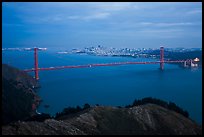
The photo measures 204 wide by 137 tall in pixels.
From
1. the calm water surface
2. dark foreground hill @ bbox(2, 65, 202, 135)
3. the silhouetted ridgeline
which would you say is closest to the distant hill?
dark foreground hill @ bbox(2, 65, 202, 135)

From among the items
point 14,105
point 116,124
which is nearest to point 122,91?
point 14,105

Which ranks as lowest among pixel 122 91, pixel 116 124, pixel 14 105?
pixel 122 91

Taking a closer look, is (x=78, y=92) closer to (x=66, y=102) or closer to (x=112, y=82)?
(x=66, y=102)

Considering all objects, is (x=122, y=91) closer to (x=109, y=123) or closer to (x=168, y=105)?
(x=168, y=105)

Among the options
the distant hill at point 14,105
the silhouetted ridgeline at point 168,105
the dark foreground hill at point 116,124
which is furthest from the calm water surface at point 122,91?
the dark foreground hill at point 116,124

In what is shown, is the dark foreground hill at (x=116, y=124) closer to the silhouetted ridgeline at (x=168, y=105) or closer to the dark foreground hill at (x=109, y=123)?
the dark foreground hill at (x=109, y=123)

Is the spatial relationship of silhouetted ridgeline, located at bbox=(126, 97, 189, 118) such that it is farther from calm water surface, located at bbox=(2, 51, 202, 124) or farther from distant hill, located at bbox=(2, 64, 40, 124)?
distant hill, located at bbox=(2, 64, 40, 124)

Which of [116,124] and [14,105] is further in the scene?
[14,105]

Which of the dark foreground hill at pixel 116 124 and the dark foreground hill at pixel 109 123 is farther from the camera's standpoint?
the dark foreground hill at pixel 116 124

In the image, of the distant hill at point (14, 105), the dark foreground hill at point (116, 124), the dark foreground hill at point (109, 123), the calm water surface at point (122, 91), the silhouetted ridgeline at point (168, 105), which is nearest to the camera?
the dark foreground hill at point (109, 123)
